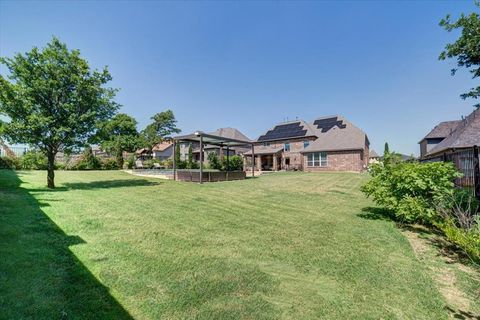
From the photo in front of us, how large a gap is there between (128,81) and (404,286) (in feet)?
63.2

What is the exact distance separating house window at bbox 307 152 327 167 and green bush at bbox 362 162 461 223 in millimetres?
23285

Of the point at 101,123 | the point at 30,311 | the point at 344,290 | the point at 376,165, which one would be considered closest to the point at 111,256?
the point at 30,311

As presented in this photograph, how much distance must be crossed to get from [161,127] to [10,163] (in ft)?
78.9

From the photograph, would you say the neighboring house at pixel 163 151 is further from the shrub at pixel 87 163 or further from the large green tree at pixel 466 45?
the large green tree at pixel 466 45

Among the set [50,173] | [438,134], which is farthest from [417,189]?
[438,134]

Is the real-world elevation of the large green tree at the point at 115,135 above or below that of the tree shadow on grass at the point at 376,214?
above

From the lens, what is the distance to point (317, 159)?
2966 centimetres

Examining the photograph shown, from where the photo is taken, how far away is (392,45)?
650 inches

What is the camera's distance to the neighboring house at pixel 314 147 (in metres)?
27.3

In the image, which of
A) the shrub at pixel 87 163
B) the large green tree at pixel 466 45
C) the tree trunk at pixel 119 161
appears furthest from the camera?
the tree trunk at pixel 119 161

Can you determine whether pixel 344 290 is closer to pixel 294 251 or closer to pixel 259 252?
pixel 294 251

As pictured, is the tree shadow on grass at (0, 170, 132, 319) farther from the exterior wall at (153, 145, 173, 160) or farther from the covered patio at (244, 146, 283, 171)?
the exterior wall at (153, 145, 173, 160)

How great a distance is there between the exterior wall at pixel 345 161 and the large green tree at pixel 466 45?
49.2ft

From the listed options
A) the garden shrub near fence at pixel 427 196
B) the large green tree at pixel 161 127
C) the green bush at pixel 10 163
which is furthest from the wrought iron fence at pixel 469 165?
the large green tree at pixel 161 127
